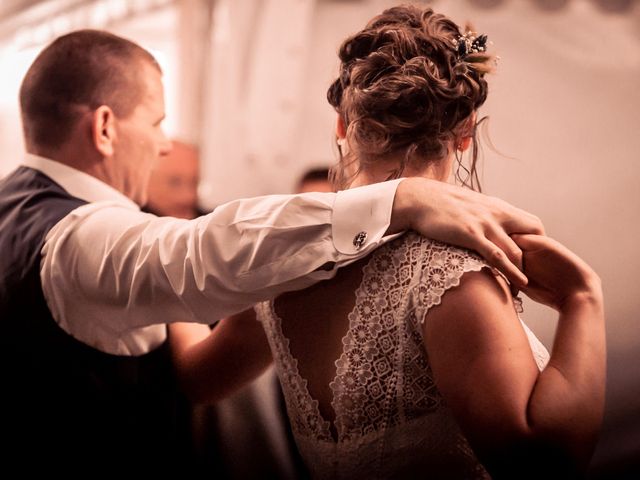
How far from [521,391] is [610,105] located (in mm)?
2281

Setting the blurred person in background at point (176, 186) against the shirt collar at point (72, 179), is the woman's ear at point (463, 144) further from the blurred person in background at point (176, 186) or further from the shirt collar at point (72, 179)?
the blurred person in background at point (176, 186)

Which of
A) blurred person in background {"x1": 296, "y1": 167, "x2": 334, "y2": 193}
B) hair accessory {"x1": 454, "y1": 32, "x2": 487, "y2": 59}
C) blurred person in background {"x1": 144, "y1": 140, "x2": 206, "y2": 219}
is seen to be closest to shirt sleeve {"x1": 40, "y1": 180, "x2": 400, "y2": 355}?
hair accessory {"x1": 454, "y1": 32, "x2": 487, "y2": 59}

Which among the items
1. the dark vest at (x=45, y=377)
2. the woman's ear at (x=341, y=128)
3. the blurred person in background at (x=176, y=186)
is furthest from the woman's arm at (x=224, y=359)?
the blurred person in background at (x=176, y=186)

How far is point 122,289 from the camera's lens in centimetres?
125

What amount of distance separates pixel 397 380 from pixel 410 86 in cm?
42

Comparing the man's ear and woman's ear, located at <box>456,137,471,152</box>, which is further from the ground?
woman's ear, located at <box>456,137,471,152</box>

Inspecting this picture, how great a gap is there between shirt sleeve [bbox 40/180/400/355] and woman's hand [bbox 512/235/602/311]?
21 cm

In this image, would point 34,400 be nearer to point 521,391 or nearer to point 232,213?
point 232,213

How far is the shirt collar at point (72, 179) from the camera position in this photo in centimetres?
144

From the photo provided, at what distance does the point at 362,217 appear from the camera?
1.09 meters

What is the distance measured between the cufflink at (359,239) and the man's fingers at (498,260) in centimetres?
16

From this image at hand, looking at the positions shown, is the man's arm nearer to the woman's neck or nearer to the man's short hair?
the woman's neck

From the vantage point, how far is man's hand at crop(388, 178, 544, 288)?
1.02 metres


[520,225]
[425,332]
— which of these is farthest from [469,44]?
[425,332]
